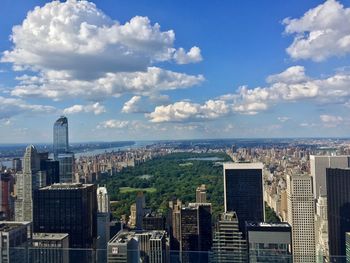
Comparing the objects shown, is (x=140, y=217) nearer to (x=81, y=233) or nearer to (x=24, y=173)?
(x=81, y=233)

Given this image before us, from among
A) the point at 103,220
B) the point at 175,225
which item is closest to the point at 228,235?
the point at 175,225

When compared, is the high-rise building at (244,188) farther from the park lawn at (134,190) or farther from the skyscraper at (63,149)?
the skyscraper at (63,149)

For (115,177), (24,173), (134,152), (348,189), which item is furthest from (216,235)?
(134,152)

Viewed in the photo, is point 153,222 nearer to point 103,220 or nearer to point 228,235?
point 103,220

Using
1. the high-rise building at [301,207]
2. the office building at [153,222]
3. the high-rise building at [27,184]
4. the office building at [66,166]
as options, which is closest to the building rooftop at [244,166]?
the high-rise building at [301,207]

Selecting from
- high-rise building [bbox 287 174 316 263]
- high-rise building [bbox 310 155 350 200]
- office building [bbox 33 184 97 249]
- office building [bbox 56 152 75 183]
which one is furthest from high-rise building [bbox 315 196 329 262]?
office building [bbox 56 152 75 183]
